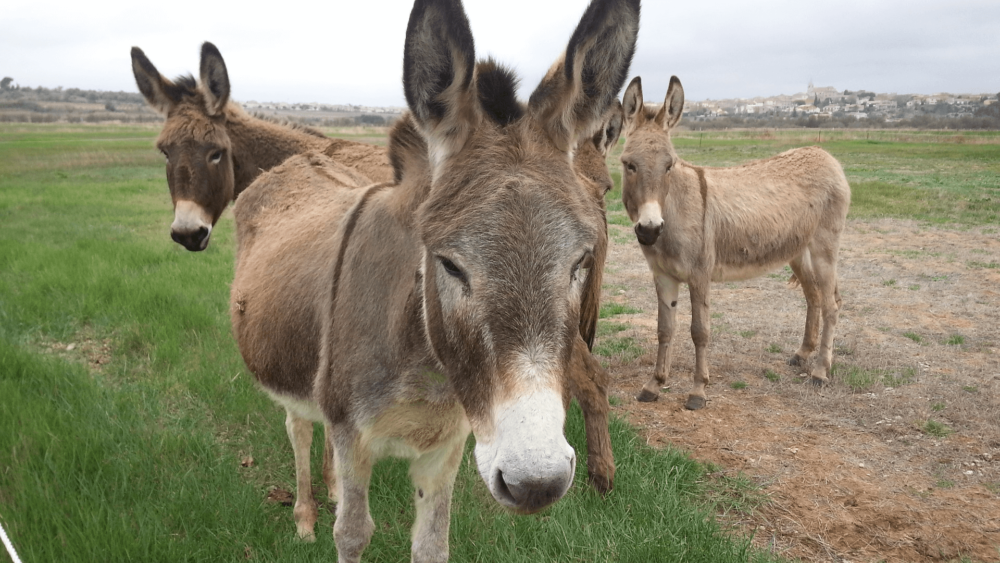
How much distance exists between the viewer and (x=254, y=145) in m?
4.87

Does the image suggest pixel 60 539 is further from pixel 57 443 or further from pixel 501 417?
pixel 501 417

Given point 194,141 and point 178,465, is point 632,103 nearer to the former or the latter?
point 194,141

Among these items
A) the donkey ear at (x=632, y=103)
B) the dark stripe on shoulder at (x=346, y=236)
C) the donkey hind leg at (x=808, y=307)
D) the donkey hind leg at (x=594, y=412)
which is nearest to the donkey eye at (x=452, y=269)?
the dark stripe on shoulder at (x=346, y=236)

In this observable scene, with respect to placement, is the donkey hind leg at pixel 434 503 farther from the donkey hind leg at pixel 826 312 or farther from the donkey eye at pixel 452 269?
the donkey hind leg at pixel 826 312

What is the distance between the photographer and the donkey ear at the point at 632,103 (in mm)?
5910

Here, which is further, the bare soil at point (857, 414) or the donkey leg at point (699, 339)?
the donkey leg at point (699, 339)

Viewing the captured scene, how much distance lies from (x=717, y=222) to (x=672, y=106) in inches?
52.1

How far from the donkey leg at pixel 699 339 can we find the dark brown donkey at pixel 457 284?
3294 millimetres

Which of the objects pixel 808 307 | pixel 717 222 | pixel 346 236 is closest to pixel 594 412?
pixel 346 236

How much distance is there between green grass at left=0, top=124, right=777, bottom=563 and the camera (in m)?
2.82

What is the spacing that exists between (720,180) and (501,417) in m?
5.80

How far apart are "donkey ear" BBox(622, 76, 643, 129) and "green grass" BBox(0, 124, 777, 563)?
10.9 ft

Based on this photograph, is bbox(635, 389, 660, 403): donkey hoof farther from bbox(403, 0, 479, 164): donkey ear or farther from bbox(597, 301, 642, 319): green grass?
bbox(403, 0, 479, 164): donkey ear

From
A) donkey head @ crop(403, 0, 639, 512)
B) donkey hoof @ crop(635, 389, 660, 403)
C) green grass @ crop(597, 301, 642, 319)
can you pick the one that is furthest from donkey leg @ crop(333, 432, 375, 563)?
green grass @ crop(597, 301, 642, 319)
